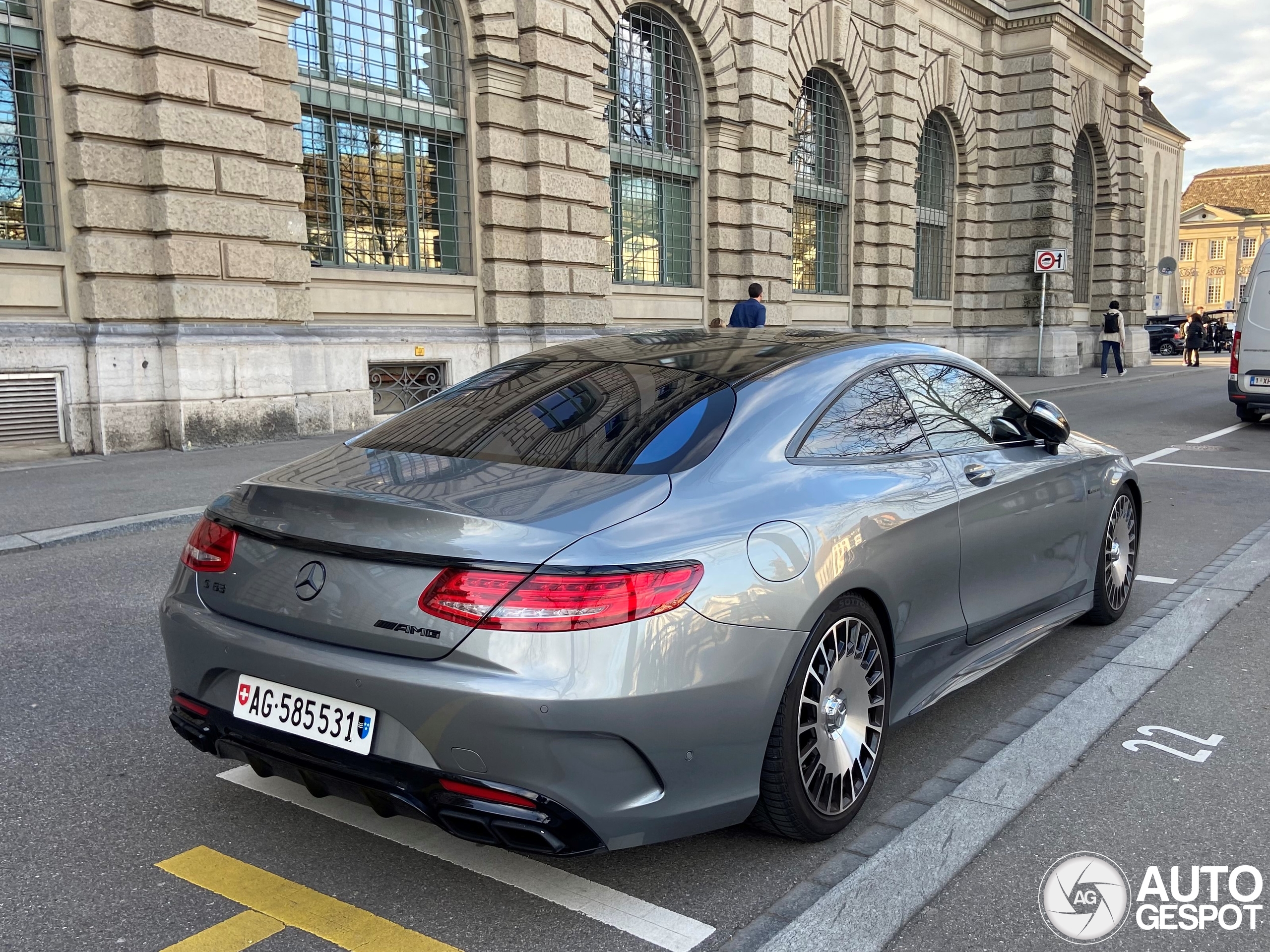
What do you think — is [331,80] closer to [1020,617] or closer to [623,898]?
[1020,617]

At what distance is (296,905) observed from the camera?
2826 mm

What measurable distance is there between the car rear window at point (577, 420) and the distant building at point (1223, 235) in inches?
4801

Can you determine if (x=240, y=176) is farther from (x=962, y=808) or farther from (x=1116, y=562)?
(x=962, y=808)

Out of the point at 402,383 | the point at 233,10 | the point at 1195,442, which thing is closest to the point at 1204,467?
the point at 1195,442

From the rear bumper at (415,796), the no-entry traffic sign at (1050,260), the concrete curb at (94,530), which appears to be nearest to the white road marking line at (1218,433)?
the no-entry traffic sign at (1050,260)

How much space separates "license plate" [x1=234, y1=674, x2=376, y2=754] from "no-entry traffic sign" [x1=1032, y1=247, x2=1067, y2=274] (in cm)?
2745

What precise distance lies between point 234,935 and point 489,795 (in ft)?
2.46

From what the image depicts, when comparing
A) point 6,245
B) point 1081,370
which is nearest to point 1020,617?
point 6,245

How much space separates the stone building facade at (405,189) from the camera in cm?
1146

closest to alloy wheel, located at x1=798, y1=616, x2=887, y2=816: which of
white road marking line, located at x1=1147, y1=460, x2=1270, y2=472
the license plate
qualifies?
the license plate

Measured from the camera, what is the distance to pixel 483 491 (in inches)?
114

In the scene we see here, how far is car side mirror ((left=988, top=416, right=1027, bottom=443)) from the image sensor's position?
445cm

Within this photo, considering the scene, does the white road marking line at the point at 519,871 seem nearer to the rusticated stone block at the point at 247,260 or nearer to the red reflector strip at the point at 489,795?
the red reflector strip at the point at 489,795

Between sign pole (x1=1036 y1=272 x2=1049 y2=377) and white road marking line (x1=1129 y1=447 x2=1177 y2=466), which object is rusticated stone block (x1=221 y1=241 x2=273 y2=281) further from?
sign pole (x1=1036 y1=272 x2=1049 y2=377)
